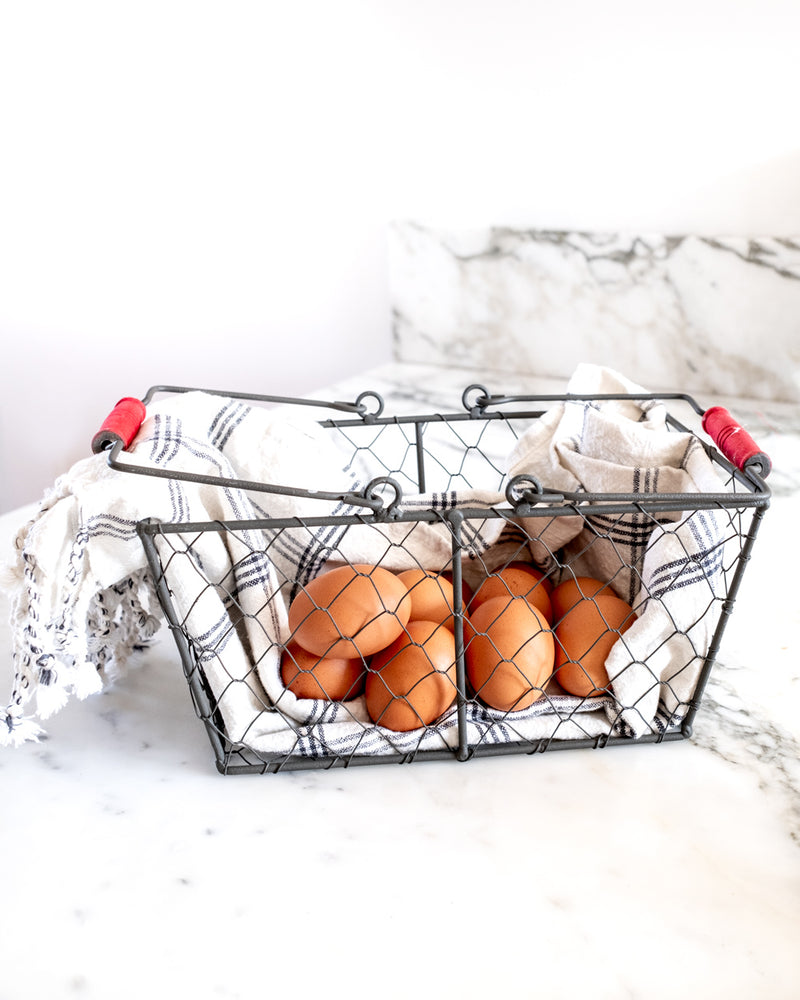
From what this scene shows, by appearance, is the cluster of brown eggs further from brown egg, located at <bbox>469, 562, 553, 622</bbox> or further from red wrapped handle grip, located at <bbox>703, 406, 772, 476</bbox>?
red wrapped handle grip, located at <bbox>703, 406, 772, 476</bbox>

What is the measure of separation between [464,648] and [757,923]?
202 mm

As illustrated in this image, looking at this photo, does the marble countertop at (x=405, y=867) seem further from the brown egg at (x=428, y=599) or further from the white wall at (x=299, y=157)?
the white wall at (x=299, y=157)

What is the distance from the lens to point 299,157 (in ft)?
4.46

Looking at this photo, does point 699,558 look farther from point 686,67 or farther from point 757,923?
point 686,67

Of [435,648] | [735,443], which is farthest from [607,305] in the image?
[435,648]

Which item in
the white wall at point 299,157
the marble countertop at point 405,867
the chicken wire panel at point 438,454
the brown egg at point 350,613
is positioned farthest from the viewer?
the white wall at point 299,157

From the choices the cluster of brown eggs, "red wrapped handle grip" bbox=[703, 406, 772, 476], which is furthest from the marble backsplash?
the cluster of brown eggs

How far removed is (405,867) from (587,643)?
176 mm

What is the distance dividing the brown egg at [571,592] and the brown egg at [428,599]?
73mm

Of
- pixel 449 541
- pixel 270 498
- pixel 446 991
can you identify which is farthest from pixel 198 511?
pixel 446 991

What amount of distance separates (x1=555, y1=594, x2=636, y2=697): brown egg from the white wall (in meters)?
0.71

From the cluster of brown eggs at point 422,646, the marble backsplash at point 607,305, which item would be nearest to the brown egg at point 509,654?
the cluster of brown eggs at point 422,646

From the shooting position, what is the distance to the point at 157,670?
66 cm

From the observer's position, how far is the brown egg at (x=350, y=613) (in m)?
0.53
